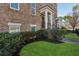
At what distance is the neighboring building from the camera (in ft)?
10.5

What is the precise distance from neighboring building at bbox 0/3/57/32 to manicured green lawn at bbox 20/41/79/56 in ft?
1.08

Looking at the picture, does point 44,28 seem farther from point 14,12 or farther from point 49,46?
point 14,12

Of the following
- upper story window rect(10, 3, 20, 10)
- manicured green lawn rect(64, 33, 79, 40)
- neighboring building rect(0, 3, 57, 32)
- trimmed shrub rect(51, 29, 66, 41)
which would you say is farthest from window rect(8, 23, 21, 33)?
manicured green lawn rect(64, 33, 79, 40)

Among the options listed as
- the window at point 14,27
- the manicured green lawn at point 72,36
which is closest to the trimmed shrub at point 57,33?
the manicured green lawn at point 72,36

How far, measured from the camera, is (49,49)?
3.27 metres

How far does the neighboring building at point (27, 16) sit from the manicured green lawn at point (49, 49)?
1.08ft

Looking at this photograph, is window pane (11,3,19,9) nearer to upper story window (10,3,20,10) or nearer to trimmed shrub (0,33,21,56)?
upper story window (10,3,20,10)

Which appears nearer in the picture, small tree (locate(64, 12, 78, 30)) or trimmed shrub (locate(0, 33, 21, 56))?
trimmed shrub (locate(0, 33, 21, 56))

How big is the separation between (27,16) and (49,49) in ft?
2.53

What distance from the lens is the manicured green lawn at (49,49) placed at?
3.25 metres

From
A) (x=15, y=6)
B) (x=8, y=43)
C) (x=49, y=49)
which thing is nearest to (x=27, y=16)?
(x=15, y=6)

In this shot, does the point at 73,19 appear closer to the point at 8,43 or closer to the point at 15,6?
the point at 15,6

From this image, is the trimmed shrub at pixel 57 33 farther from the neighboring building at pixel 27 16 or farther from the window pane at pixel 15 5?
the window pane at pixel 15 5

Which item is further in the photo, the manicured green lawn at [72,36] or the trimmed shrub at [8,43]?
the manicured green lawn at [72,36]
